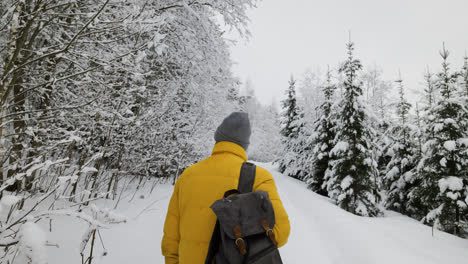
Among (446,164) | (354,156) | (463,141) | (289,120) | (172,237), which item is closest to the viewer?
(172,237)

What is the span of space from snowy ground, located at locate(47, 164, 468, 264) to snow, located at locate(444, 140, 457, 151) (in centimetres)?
426

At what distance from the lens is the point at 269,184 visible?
5.48 feet

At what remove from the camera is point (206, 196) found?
5.32 feet

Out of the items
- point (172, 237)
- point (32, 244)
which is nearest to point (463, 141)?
point (172, 237)

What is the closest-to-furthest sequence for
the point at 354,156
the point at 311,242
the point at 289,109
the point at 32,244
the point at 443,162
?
the point at 32,244 < the point at 311,242 < the point at 443,162 < the point at 354,156 < the point at 289,109

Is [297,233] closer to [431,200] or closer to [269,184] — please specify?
[269,184]

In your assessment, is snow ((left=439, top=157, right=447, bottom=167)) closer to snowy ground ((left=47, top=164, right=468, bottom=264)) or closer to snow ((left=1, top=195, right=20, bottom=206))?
snowy ground ((left=47, top=164, right=468, bottom=264))

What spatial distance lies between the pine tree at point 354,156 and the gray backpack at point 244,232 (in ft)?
35.1

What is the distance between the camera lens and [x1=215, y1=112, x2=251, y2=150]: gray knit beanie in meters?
→ 1.87

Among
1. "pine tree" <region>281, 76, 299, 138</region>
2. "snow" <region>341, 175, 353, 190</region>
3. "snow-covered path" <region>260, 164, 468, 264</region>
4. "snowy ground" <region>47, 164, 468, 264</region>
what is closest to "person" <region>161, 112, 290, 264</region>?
"snowy ground" <region>47, 164, 468, 264</region>

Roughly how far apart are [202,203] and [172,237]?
46 cm

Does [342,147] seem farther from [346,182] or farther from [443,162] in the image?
[443,162]

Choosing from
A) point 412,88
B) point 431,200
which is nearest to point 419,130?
point 431,200

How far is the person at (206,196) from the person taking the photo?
1562 millimetres
